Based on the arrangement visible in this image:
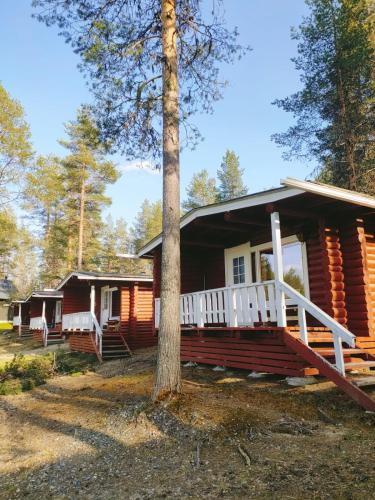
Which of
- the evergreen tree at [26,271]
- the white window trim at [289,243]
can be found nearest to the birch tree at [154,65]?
the white window trim at [289,243]

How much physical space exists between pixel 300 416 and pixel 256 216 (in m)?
5.23

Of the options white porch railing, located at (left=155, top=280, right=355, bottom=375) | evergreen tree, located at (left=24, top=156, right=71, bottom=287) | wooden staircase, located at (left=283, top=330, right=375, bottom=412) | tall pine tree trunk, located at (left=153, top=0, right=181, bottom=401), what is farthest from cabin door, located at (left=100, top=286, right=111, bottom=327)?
tall pine tree trunk, located at (left=153, top=0, right=181, bottom=401)

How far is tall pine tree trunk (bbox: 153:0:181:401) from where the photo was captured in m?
5.73

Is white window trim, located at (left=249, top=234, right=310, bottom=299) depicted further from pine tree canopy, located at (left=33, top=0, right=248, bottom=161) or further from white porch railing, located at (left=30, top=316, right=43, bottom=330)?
white porch railing, located at (left=30, top=316, right=43, bottom=330)

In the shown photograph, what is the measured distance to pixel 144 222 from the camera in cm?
5188

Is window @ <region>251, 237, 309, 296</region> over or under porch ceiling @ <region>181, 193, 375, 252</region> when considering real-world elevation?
under

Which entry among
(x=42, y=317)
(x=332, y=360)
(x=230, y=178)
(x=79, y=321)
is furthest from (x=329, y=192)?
(x=230, y=178)

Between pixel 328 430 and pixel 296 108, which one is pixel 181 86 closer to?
pixel 328 430

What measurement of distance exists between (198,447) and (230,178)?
38.6m

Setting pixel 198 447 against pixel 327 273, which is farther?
pixel 327 273

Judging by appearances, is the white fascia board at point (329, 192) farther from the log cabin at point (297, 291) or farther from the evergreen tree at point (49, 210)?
the evergreen tree at point (49, 210)

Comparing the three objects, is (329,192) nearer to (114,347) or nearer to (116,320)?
(114,347)

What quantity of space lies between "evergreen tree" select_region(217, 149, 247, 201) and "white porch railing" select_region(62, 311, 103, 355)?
2565cm

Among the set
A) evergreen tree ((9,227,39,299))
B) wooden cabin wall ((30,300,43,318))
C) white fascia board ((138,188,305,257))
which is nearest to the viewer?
white fascia board ((138,188,305,257))
